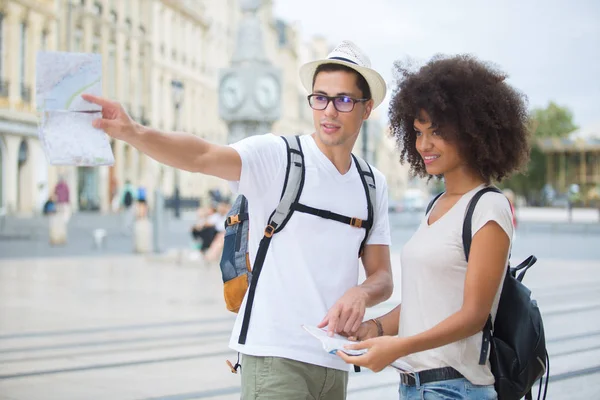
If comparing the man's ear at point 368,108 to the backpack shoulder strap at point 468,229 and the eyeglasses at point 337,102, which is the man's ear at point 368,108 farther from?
the backpack shoulder strap at point 468,229

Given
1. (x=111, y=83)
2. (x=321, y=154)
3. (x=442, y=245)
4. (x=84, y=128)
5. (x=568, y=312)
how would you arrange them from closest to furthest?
(x=84, y=128)
(x=442, y=245)
(x=321, y=154)
(x=568, y=312)
(x=111, y=83)

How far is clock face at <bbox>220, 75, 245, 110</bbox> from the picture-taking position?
55.6 ft

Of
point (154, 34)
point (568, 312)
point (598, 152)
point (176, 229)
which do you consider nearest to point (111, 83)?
point (154, 34)

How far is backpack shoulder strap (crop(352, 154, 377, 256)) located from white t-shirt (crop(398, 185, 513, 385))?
0.40 m

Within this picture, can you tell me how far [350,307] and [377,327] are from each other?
177mm

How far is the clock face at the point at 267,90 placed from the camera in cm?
1680

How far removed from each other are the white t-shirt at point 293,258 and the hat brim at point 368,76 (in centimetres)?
35

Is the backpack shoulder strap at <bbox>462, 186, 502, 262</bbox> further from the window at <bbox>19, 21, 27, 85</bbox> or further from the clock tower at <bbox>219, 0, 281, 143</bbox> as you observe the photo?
the window at <bbox>19, 21, 27, 85</bbox>

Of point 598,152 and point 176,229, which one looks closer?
point 176,229

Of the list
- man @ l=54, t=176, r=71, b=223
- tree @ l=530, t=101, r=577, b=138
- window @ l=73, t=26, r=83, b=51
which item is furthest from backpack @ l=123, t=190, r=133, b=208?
tree @ l=530, t=101, r=577, b=138

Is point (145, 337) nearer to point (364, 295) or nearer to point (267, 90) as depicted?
point (364, 295)

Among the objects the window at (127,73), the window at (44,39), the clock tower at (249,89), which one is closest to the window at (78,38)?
the window at (44,39)

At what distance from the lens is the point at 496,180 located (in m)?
2.85

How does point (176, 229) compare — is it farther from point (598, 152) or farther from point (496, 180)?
point (598, 152)
